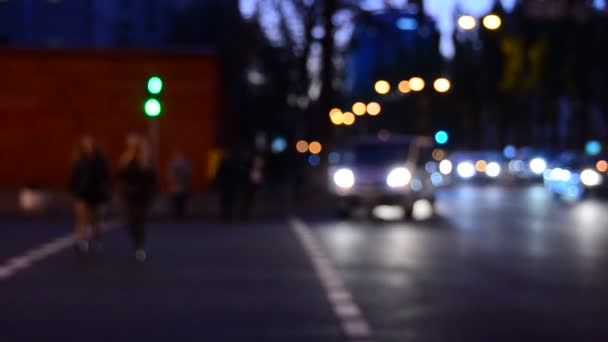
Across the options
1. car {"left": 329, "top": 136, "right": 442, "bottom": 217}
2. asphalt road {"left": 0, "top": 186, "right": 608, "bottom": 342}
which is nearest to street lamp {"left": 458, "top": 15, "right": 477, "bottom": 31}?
→ asphalt road {"left": 0, "top": 186, "right": 608, "bottom": 342}

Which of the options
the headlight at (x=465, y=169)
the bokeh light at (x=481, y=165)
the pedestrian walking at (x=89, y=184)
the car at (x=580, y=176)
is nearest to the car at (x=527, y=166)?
the bokeh light at (x=481, y=165)

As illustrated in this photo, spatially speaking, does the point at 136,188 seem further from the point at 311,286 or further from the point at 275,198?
the point at 275,198

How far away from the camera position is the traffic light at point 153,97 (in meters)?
26.5

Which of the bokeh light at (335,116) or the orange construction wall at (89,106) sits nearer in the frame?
the bokeh light at (335,116)

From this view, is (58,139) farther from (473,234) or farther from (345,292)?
(345,292)

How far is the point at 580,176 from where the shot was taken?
154ft

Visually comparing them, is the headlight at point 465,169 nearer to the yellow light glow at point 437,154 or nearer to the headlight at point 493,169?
the headlight at point 493,169

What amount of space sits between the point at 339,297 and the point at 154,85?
12.6m

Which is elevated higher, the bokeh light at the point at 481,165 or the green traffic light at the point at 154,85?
the green traffic light at the point at 154,85

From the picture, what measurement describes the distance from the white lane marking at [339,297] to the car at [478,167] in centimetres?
5083

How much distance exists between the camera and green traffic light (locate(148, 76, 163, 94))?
86.8ft

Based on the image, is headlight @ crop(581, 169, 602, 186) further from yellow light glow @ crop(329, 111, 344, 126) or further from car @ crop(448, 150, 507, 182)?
car @ crop(448, 150, 507, 182)

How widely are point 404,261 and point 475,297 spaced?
198 inches

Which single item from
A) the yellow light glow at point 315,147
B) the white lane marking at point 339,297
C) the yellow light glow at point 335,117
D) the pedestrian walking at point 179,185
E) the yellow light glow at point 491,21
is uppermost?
the yellow light glow at point 491,21
